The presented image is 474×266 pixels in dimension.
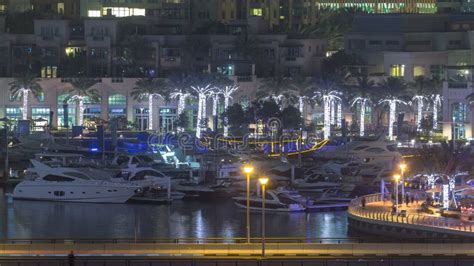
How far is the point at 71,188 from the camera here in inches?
3270

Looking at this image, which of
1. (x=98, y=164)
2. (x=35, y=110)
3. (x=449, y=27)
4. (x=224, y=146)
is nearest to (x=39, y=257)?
(x=98, y=164)

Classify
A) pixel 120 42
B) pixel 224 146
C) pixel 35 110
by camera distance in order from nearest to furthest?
pixel 224 146 < pixel 35 110 < pixel 120 42

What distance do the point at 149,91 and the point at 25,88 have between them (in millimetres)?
7991

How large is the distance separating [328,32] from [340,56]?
13.5 m

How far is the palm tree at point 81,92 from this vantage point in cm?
11694

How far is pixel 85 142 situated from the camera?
343 feet

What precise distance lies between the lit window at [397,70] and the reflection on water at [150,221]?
44.6 meters

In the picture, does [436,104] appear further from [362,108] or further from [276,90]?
[276,90]

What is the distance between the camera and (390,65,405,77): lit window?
411ft

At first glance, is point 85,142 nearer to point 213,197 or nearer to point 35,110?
point 35,110

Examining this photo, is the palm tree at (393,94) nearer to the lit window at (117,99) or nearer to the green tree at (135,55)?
the green tree at (135,55)

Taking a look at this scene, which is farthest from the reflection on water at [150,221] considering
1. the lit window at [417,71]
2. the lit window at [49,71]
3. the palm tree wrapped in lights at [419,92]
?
the lit window at [417,71]

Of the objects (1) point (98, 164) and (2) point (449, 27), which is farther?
(2) point (449, 27)

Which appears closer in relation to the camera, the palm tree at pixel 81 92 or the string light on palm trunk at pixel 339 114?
the palm tree at pixel 81 92
